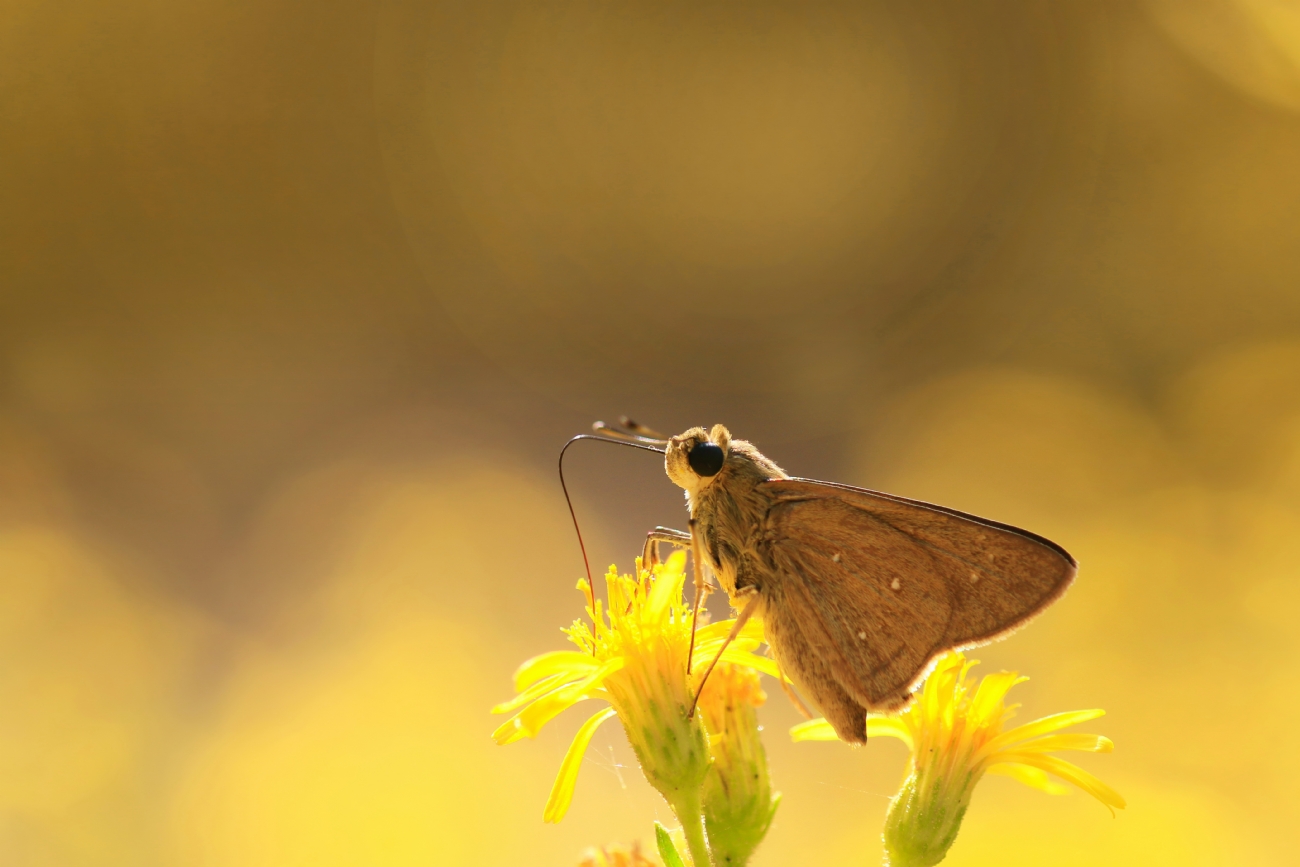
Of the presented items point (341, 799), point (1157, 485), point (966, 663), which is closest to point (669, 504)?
point (341, 799)

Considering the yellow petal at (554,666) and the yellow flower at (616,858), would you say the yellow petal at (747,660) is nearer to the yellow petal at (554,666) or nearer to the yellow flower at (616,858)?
the yellow petal at (554,666)

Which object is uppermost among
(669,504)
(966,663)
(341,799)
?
(669,504)

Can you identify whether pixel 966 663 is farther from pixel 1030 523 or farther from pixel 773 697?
pixel 1030 523

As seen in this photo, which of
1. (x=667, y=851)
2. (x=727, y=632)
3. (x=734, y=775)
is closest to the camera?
(x=667, y=851)

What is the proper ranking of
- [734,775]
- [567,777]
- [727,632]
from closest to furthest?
[567,777], [734,775], [727,632]

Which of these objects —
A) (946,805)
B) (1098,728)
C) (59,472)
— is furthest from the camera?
(59,472)

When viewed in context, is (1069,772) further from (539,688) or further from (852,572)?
(539,688)

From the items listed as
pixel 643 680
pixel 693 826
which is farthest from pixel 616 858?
pixel 643 680
